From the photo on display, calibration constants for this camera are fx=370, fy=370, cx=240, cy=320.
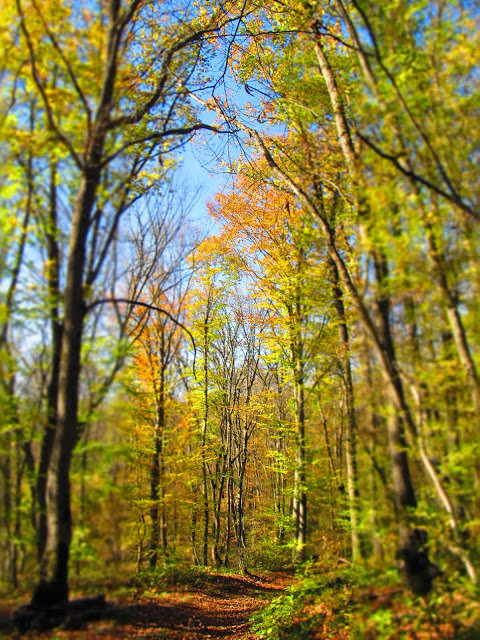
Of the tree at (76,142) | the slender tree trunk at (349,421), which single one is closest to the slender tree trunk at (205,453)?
the slender tree trunk at (349,421)

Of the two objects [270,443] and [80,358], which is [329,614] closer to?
[80,358]

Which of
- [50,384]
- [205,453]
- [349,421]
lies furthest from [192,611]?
[50,384]

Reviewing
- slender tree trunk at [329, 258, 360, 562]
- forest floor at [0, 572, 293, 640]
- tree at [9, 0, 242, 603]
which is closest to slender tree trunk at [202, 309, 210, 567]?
forest floor at [0, 572, 293, 640]

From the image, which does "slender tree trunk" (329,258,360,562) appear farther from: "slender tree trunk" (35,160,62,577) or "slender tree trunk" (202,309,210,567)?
"slender tree trunk" (202,309,210,567)

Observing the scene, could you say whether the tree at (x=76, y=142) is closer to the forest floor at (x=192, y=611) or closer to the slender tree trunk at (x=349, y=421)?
the forest floor at (x=192, y=611)

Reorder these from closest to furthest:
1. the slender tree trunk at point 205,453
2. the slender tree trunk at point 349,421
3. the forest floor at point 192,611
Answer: the forest floor at point 192,611, the slender tree trunk at point 349,421, the slender tree trunk at point 205,453

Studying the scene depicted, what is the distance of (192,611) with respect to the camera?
27.9ft

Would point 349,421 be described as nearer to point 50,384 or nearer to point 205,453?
point 50,384

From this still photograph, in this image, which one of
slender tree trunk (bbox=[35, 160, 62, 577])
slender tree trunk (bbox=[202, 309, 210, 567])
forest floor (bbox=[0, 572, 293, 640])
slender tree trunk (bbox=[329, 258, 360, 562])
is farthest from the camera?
slender tree trunk (bbox=[202, 309, 210, 567])

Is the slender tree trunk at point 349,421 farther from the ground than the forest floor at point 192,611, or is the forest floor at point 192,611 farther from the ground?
the slender tree trunk at point 349,421

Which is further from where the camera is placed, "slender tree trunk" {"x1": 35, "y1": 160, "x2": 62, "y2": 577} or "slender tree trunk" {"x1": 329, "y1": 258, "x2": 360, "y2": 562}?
"slender tree trunk" {"x1": 329, "y1": 258, "x2": 360, "y2": 562}

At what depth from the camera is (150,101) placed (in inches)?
171

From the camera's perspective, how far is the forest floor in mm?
2414

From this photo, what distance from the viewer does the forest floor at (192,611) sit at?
241 centimetres
